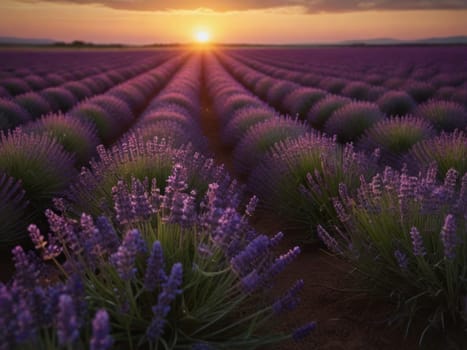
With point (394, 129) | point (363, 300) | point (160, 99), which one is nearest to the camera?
point (363, 300)

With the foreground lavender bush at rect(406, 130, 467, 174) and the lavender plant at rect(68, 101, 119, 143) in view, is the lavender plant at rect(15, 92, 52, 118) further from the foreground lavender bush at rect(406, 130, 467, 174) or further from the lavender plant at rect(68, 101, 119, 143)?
the foreground lavender bush at rect(406, 130, 467, 174)

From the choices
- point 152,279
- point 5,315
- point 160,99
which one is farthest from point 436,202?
point 160,99

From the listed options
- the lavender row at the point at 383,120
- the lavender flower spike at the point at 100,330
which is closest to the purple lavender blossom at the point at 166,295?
the lavender flower spike at the point at 100,330

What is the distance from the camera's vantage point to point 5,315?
1.36 meters

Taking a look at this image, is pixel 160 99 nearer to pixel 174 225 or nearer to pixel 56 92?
pixel 56 92

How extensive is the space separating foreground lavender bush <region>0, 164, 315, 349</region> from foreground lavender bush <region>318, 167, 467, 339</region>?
697 millimetres

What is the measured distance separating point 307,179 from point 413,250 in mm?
1705

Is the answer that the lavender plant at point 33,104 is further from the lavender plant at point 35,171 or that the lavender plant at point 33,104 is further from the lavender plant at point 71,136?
the lavender plant at point 35,171

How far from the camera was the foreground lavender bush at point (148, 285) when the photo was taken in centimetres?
152

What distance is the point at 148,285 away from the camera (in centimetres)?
166

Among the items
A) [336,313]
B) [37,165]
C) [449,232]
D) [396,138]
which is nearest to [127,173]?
[37,165]

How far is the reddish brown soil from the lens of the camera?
97.2 inches

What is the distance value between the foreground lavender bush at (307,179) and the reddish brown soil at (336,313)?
1.16 feet

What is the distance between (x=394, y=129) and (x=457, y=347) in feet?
13.5
